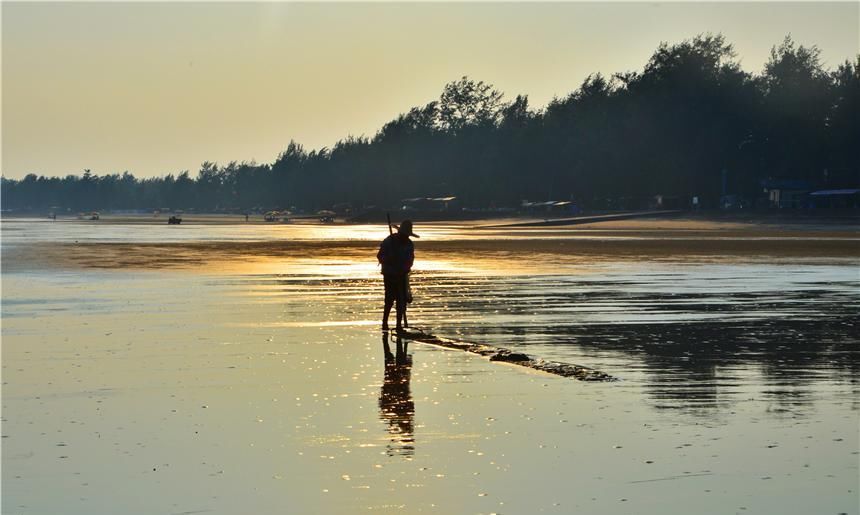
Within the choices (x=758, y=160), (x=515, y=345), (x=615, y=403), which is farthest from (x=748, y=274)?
(x=758, y=160)

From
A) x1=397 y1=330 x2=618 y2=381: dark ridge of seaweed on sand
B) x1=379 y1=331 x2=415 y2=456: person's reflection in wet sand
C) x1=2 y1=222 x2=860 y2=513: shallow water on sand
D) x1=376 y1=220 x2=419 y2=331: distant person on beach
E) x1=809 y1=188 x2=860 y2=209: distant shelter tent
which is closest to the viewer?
x1=2 y1=222 x2=860 y2=513: shallow water on sand

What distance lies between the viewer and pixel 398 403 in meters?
14.9

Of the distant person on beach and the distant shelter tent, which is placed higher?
the distant person on beach

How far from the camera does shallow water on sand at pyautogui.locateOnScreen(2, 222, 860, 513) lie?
10.5 meters

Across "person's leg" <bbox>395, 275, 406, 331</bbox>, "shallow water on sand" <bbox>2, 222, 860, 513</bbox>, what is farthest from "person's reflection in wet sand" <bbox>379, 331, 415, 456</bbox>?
"person's leg" <bbox>395, 275, 406, 331</bbox>

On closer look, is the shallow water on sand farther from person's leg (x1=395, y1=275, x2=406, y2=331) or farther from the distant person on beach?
the distant person on beach

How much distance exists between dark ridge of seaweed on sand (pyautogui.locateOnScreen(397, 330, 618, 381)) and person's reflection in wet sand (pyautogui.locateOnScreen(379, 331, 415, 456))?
0.94 meters

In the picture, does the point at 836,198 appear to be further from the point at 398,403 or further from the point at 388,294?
the point at 398,403

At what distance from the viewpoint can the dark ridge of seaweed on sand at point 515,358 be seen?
1698 cm

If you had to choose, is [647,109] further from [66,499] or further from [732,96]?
[66,499]

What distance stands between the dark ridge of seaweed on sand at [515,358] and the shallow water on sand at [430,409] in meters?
0.33

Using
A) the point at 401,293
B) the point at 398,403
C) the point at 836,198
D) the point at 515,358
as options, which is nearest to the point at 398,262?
the point at 401,293

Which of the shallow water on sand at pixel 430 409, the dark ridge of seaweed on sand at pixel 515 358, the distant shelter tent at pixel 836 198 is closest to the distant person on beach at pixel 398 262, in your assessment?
the shallow water on sand at pixel 430 409

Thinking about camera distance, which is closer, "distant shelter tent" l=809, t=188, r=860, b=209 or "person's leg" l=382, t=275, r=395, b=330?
"person's leg" l=382, t=275, r=395, b=330
